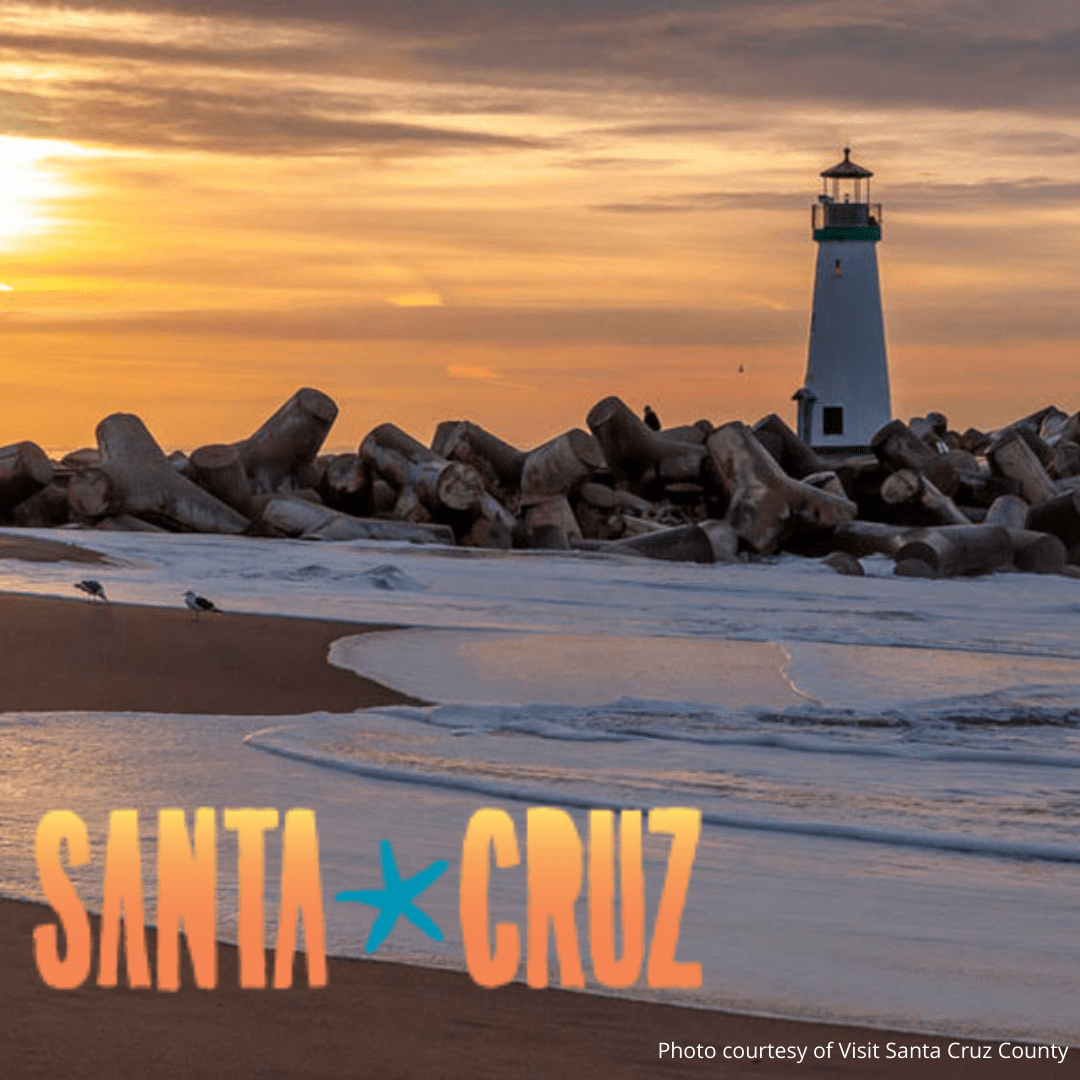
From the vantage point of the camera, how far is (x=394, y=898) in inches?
197

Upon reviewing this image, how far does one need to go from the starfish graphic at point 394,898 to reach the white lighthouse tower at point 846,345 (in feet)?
150

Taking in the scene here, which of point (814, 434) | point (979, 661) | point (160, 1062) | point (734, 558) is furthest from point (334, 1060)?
point (814, 434)

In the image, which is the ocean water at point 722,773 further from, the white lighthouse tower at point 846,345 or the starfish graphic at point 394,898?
the white lighthouse tower at point 846,345

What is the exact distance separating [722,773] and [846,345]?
44652 mm

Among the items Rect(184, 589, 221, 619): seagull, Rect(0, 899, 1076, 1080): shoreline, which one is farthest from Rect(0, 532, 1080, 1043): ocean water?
Rect(184, 589, 221, 619): seagull

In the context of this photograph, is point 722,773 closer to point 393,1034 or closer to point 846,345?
point 393,1034

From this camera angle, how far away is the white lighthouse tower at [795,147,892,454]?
50781 mm

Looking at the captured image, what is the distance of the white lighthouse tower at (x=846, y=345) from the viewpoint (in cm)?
5078

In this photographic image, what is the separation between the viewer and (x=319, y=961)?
445 cm

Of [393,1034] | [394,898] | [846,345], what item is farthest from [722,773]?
[846,345]

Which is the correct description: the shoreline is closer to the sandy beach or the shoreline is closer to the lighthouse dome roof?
the sandy beach

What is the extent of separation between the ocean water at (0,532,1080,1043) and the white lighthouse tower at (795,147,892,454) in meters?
37.1

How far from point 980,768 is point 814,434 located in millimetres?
44189

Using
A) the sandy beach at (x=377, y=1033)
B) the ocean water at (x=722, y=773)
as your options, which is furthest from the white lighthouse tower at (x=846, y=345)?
the sandy beach at (x=377, y=1033)
